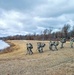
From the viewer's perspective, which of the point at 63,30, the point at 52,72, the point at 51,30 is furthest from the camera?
the point at 51,30

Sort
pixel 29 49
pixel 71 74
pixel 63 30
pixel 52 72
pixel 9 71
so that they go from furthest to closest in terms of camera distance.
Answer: pixel 63 30
pixel 29 49
pixel 9 71
pixel 52 72
pixel 71 74

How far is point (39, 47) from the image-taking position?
119 feet

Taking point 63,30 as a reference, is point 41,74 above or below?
below

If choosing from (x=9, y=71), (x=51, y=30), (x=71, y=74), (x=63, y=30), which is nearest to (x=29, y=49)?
(x=9, y=71)

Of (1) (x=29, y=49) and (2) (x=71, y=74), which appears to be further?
(1) (x=29, y=49)

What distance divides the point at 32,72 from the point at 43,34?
144433 mm

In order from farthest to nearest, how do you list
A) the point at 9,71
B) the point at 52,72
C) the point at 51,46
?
1. the point at 51,46
2. the point at 9,71
3. the point at 52,72

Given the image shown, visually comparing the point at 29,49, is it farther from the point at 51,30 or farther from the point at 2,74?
the point at 51,30

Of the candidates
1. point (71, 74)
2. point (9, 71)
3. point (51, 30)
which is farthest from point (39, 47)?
point (51, 30)

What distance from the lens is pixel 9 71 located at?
59.1 ft

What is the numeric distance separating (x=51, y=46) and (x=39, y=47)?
3.39 meters

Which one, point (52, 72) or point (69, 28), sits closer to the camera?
point (52, 72)

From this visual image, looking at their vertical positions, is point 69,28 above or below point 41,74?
above

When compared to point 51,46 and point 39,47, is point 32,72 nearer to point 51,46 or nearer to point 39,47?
point 39,47
